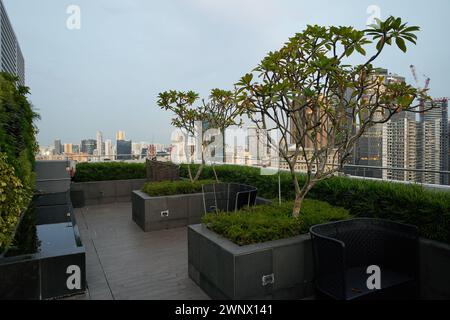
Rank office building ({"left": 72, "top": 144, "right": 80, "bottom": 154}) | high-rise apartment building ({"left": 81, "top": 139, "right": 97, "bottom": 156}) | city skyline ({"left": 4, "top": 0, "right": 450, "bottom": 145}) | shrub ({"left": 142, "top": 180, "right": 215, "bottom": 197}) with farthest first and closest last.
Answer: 1. high-rise apartment building ({"left": 81, "top": 139, "right": 97, "bottom": 156})
2. office building ({"left": 72, "top": 144, "right": 80, "bottom": 154})
3. city skyline ({"left": 4, "top": 0, "right": 450, "bottom": 145})
4. shrub ({"left": 142, "top": 180, "right": 215, "bottom": 197})

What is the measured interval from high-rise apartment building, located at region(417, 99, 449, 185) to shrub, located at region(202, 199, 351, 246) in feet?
6.16

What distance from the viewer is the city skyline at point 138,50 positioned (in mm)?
7684

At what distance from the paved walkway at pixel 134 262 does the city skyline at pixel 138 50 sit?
10.8ft

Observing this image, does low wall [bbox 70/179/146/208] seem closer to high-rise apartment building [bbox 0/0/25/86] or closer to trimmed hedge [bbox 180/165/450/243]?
trimmed hedge [bbox 180/165/450/243]

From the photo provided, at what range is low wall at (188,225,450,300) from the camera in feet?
7.87

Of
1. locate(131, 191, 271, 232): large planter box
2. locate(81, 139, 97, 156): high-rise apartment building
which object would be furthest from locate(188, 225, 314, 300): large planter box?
locate(81, 139, 97, 156): high-rise apartment building

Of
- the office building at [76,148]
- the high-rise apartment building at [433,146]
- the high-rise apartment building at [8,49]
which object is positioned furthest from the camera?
the high-rise apartment building at [8,49]

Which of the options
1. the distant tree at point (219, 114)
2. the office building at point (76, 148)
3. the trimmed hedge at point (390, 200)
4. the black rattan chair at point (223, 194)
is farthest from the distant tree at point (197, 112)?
the office building at point (76, 148)

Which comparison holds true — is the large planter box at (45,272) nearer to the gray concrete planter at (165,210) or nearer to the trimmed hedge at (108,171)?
the gray concrete planter at (165,210)

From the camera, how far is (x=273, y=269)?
2533 mm

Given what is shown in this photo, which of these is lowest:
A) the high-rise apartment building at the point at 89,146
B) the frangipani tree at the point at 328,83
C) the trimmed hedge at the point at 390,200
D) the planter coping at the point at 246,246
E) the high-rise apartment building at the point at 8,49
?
the planter coping at the point at 246,246

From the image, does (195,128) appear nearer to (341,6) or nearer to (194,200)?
(194,200)

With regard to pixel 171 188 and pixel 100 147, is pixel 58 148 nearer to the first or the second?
pixel 100 147
